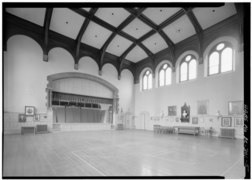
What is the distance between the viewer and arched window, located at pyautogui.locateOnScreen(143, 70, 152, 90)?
15923mm

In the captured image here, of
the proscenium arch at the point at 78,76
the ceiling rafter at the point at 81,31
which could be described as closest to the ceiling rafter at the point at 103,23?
the ceiling rafter at the point at 81,31

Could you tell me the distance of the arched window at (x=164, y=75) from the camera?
14.1 metres

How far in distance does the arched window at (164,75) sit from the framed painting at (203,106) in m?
3.50

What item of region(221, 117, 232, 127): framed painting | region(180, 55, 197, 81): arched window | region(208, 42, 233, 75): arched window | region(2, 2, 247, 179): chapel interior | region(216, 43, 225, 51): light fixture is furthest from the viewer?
region(180, 55, 197, 81): arched window

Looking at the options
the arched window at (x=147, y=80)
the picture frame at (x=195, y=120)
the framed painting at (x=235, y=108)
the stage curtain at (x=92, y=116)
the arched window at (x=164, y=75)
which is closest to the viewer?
the framed painting at (x=235, y=108)

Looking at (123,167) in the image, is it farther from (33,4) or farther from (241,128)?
(241,128)

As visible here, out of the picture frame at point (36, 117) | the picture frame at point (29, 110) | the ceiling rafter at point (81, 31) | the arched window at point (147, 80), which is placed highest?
the ceiling rafter at point (81, 31)

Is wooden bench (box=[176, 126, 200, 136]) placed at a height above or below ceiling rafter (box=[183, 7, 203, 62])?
below

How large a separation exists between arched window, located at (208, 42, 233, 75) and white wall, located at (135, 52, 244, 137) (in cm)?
45

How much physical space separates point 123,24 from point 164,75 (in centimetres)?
614

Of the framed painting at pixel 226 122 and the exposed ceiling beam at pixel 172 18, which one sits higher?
the exposed ceiling beam at pixel 172 18

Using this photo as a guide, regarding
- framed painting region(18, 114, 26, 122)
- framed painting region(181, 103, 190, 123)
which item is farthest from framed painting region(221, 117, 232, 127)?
framed painting region(18, 114, 26, 122)

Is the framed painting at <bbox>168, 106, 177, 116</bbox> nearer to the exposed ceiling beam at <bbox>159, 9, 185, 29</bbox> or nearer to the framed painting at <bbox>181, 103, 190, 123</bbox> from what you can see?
the framed painting at <bbox>181, 103, 190, 123</bbox>

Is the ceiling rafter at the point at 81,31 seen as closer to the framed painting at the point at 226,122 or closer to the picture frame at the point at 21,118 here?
the picture frame at the point at 21,118
